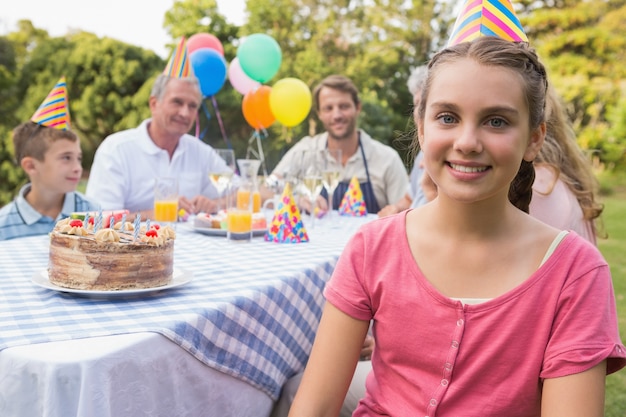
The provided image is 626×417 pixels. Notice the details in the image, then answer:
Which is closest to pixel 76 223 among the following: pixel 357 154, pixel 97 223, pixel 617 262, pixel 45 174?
pixel 97 223

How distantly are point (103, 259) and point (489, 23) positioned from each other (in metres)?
1.14

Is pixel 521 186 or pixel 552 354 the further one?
pixel 521 186

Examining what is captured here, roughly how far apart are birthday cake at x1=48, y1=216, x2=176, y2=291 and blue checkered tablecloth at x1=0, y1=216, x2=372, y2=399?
0.04 metres

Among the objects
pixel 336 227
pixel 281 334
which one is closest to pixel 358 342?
pixel 281 334

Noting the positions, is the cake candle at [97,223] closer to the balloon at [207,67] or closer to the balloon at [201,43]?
the balloon at [207,67]

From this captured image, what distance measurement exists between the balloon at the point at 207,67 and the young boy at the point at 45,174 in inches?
114

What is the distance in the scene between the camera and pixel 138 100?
1245 centimetres

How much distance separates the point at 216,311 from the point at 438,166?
66 centimetres

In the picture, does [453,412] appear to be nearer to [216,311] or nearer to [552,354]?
[552,354]

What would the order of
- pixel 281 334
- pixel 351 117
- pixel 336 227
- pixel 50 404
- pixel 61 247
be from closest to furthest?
pixel 50 404 < pixel 61 247 < pixel 281 334 < pixel 336 227 < pixel 351 117

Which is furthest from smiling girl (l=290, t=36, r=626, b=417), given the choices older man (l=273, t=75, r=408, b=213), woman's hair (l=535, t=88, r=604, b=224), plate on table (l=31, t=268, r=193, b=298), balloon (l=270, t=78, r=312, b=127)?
balloon (l=270, t=78, r=312, b=127)

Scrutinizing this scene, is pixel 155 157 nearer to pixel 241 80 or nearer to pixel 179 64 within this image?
pixel 179 64

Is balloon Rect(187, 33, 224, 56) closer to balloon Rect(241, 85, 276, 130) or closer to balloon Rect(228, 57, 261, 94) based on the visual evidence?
balloon Rect(228, 57, 261, 94)

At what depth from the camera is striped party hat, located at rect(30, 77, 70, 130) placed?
2885 mm
